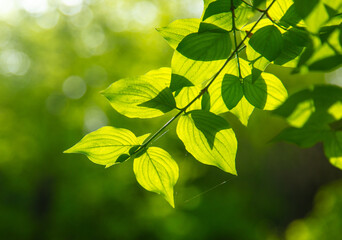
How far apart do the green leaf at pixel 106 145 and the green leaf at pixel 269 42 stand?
0.17 meters

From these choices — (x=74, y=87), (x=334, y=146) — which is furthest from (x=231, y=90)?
(x=74, y=87)

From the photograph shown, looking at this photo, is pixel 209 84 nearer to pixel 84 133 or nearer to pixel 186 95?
pixel 186 95

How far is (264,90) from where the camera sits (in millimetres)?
359

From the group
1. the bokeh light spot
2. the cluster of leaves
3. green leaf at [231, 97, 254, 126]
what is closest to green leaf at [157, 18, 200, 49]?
the cluster of leaves

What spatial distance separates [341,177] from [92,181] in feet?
20.5

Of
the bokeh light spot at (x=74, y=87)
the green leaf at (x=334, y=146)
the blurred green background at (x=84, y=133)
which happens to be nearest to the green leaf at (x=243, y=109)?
the green leaf at (x=334, y=146)

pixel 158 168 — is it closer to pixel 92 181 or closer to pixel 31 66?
pixel 92 181

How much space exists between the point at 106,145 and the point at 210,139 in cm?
12

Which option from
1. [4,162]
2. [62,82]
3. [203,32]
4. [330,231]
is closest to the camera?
[203,32]

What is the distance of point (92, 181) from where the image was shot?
4.62 metres

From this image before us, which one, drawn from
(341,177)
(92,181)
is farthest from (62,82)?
(341,177)

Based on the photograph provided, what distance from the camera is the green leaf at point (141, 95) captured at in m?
0.35

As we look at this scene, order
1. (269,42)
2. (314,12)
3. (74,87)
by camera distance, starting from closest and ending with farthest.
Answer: (314,12) < (269,42) < (74,87)

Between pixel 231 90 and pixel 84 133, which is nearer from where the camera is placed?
pixel 231 90
